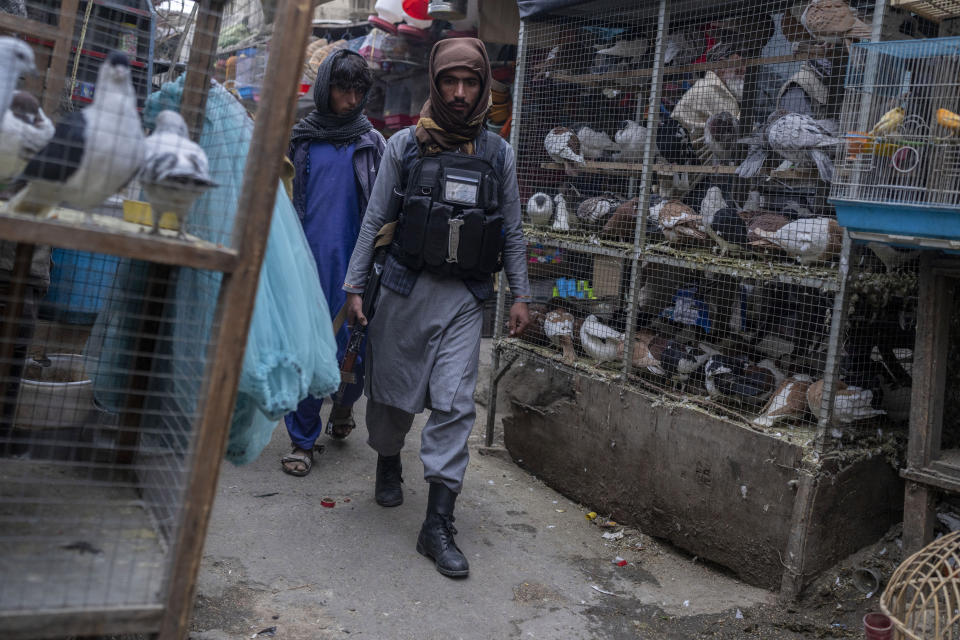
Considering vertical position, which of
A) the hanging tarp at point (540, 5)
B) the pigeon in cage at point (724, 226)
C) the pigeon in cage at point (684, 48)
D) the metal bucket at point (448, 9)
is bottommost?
the pigeon in cage at point (724, 226)

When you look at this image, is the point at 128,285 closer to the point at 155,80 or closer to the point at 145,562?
the point at 145,562

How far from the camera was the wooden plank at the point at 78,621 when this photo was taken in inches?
64.6

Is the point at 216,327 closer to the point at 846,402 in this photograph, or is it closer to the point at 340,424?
the point at 846,402

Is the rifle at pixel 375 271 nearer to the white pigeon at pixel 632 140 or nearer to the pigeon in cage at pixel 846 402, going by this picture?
the white pigeon at pixel 632 140

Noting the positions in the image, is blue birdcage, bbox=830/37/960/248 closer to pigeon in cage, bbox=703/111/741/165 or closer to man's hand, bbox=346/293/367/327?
pigeon in cage, bbox=703/111/741/165

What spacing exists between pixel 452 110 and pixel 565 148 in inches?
49.0

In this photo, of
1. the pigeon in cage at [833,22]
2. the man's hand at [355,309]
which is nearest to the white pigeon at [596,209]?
the pigeon in cage at [833,22]

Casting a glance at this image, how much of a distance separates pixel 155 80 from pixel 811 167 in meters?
2.72

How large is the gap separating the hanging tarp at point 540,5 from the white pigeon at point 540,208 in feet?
3.32

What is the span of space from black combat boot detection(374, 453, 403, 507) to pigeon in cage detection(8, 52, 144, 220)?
8.52ft

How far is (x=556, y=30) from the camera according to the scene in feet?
16.0

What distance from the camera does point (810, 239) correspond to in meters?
3.44

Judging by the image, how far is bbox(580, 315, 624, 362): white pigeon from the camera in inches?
174

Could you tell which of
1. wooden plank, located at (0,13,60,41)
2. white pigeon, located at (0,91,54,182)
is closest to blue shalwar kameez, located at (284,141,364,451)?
wooden plank, located at (0,13,60,41)
